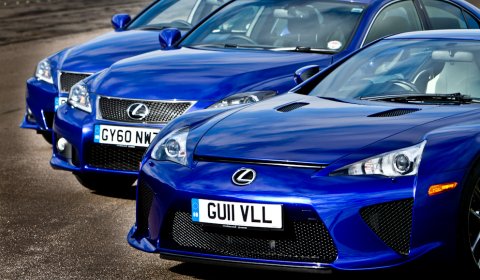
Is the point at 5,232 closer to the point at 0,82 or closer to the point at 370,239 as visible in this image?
the point at 370,239

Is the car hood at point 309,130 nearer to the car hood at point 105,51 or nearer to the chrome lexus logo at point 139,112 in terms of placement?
the chrome lexus logo at point 139,112

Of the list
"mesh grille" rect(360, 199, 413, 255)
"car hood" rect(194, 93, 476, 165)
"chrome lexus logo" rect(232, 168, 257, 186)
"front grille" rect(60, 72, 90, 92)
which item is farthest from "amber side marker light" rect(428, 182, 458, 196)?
"front grille" rect(60, 72, 90, 92)

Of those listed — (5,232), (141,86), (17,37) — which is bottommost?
(17,37)

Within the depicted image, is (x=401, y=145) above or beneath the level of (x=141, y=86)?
above

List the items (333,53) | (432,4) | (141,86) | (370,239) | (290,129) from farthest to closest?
(432,4) → (333,53) → (141,86) → (290,129) → (370,239)

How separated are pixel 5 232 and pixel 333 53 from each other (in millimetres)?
2980

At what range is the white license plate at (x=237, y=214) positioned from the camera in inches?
236

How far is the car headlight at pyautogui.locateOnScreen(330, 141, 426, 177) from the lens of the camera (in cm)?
598

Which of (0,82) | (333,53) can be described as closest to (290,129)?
(333,53)

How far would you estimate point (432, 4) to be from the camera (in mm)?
11039

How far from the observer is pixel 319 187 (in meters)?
5.98

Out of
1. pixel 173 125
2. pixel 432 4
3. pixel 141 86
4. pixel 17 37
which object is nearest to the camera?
pixel 173 125

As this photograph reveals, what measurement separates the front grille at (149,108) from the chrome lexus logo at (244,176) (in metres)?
2.71

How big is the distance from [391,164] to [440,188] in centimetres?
25
